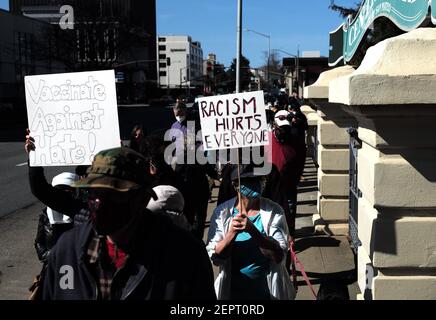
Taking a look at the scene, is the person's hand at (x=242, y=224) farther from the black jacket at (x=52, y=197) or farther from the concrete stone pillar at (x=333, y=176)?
the concrete stone pillar at (x=333, y=176)

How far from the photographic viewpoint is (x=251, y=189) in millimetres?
3803

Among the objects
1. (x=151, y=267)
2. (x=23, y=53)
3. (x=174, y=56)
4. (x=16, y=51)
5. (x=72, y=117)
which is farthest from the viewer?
(x=174, y=56)

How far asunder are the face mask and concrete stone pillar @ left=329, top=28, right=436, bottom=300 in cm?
74

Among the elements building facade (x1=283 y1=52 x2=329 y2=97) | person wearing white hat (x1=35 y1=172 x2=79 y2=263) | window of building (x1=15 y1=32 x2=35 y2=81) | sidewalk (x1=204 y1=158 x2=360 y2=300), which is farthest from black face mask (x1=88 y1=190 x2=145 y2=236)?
window of building (x1=15 y1=32 x2=35 y2=81)

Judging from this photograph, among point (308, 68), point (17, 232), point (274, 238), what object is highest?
point (308, 68)

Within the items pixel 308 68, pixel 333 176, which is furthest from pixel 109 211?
pixel 308 68

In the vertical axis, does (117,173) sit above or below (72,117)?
below

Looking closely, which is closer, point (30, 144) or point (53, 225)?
point (30, 144)

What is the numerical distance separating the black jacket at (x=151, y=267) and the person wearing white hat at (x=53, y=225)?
2.21 meters

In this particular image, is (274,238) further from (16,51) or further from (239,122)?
(16,51)

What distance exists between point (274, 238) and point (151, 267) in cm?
153
